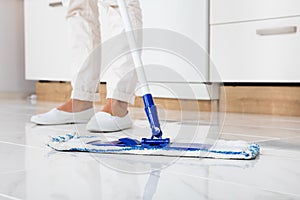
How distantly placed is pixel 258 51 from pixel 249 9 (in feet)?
0.55

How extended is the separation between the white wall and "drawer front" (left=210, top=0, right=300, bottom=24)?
1593 mm

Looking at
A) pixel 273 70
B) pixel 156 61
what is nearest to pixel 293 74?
pixel 273 70

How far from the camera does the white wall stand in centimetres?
312

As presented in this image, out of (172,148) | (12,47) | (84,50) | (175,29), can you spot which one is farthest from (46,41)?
(172,148)

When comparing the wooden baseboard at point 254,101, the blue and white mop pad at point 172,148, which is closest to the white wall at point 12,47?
the wooden baseboard at point 254,101

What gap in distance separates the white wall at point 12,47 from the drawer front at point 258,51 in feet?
5.18

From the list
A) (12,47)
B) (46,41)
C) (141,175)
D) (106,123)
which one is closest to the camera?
(141,175)

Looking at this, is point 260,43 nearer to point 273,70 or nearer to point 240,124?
point 273,70

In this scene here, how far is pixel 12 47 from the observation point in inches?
125

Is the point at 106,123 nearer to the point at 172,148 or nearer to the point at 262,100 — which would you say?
the point at 172,148

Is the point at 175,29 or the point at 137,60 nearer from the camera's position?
the point at 137,60

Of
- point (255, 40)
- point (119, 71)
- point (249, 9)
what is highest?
point (249, 9)

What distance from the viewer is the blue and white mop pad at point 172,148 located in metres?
0.95

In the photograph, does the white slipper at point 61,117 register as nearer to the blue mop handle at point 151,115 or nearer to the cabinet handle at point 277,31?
the blue mop handle at point 151,115
